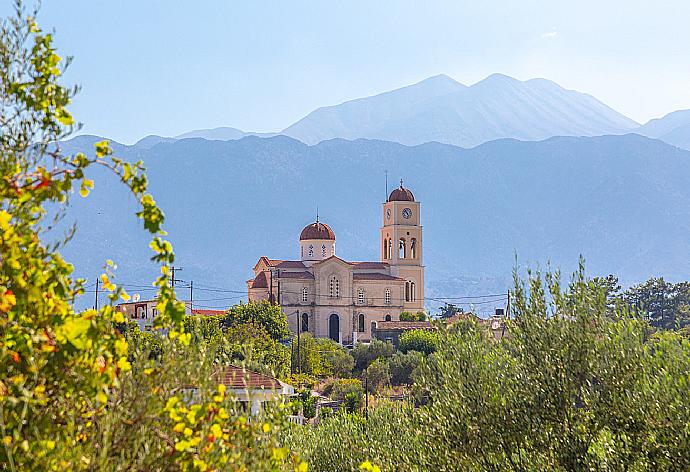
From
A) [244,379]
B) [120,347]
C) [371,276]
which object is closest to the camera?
[120,347]

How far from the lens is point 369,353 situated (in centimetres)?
6656

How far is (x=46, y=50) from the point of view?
5027 mm

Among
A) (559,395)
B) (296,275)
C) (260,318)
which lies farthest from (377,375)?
(559,395)

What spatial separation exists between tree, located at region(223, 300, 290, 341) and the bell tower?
28230 millimetres

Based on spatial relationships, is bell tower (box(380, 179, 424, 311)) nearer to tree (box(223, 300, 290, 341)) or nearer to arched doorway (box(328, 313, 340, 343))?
arched doorway (box(328, 313, 340, 343))

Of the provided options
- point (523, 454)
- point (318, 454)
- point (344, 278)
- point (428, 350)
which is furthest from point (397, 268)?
point (523, 454)

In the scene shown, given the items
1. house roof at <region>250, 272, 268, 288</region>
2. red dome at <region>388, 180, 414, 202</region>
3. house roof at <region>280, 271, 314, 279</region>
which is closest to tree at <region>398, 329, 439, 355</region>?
house roof at <region>280, 271, 314, 279</region>

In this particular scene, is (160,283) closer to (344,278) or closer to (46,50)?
(46,50)

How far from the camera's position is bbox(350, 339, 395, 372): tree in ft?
216

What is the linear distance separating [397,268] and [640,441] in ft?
274

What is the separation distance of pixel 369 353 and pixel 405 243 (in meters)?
31.9

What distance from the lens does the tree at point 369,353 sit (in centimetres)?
6569

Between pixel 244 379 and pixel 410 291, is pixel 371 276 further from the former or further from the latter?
pixel 244 379

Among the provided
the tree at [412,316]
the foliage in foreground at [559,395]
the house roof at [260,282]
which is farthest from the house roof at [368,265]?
the foliage in foreground at [559,395]
